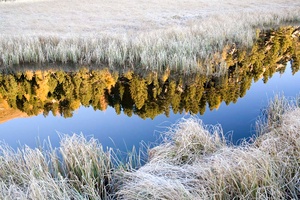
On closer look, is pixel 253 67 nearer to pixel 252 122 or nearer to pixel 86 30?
pixel 252 122

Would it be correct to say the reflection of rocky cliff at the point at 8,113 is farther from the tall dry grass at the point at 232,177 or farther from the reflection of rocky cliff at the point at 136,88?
the tall dry grass at the point at 232,177

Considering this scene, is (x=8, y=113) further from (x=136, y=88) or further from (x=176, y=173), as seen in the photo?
(x=176, y=173)

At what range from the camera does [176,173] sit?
4.49 meters

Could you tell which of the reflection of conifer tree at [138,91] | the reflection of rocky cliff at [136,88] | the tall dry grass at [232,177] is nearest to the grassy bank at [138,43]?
the reflection of rocky cliff at [136,88]

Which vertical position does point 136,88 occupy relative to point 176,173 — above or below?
below

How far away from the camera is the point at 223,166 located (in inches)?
166

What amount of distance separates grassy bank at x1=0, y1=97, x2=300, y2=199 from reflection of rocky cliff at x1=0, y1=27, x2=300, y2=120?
304cm

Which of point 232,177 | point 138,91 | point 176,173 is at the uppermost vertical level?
point 232,177

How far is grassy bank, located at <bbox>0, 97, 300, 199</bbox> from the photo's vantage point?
157 inches

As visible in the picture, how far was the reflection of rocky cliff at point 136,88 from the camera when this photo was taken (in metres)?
9.12

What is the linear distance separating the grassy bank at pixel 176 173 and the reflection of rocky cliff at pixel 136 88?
9.98ft

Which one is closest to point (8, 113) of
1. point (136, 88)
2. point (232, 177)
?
point (136, 88)

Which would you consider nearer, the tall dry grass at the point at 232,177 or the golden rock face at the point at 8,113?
the tall dry grass at the point at 232,177

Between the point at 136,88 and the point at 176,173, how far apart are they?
19.0 ft
